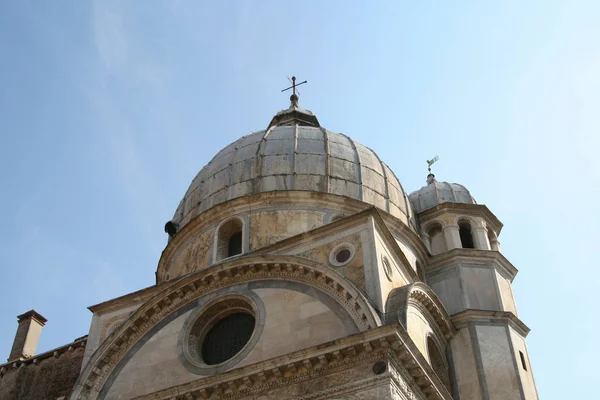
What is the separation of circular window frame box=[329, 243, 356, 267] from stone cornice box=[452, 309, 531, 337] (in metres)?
5.25

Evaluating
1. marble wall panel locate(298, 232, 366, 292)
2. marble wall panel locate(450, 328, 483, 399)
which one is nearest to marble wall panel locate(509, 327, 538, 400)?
marble wall panel locate(450, 328, 483, 399)

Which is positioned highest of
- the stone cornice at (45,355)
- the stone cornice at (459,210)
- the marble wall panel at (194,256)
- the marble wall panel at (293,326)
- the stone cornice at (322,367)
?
the stone cornice at (459,210)

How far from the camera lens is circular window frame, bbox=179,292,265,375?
1767cm

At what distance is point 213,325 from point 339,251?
3717mm

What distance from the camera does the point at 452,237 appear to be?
25.1m

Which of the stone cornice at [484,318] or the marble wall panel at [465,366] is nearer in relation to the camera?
the marble wall panel at [465,366]

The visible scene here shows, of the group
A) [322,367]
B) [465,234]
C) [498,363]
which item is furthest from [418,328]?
[465,234]

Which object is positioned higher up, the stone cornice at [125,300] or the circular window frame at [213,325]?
the stone cornice at [125,300]

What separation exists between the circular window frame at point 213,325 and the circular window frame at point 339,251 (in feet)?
6.57

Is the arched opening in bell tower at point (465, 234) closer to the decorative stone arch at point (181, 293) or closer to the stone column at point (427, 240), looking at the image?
the stone column at point (427, 240)

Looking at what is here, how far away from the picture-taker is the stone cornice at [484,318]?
71.7ft

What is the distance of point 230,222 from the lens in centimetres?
2319

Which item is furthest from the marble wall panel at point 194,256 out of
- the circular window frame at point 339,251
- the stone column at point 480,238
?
the stone column at point 480,238

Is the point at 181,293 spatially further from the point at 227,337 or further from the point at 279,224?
the point at 279,224
